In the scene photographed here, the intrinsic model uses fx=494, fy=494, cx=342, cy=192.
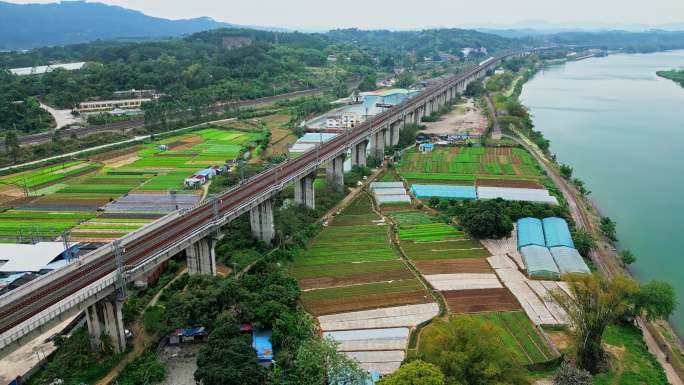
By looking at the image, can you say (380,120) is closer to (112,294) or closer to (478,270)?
(478,270)

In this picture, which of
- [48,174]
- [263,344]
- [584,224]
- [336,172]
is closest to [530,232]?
[584,224]

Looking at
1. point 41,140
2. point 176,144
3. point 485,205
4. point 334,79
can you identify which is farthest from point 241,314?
point 334,79

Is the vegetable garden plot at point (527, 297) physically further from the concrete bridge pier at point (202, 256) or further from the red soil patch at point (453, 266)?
the concrete bridge pier at point (202, 256)

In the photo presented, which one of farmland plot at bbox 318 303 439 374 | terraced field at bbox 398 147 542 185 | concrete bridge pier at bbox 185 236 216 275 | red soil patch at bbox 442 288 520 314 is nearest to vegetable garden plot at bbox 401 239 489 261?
red soil patch at bbox 442 288 520 314

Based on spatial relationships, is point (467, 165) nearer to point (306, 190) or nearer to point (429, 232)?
point (429, 232)

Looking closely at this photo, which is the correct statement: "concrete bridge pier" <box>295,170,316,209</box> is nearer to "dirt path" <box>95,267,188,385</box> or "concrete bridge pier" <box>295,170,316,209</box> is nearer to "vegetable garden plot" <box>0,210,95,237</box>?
"dirt path" <box>95,267,188,385</box>

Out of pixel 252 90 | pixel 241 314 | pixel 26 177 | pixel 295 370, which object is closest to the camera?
pixel 295 370
